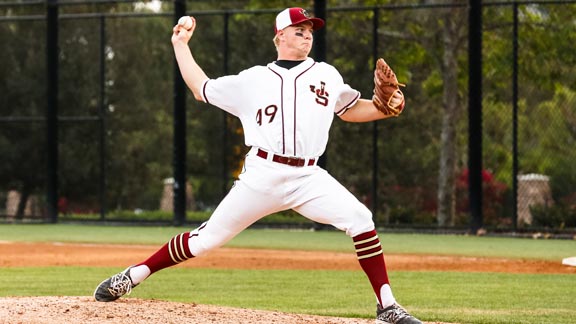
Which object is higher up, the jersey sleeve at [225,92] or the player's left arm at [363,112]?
the jersey sleeve at [225,92]

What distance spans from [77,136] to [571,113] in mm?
15433

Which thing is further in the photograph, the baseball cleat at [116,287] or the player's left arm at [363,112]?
the baseball cleat at [116,287]

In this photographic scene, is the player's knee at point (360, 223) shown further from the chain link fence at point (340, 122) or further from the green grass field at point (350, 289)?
the chain link fence at point (340, 122)

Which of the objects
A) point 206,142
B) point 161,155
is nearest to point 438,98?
point 206,142

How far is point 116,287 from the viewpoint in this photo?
26.3 feet

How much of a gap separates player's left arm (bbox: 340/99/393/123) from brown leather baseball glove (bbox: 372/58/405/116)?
9 cm

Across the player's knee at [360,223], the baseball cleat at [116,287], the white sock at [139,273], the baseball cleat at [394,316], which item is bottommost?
the baseball cleat at [394,316]

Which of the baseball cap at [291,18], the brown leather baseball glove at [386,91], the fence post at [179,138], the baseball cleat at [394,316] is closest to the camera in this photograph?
the baseball cleat at [394,316]

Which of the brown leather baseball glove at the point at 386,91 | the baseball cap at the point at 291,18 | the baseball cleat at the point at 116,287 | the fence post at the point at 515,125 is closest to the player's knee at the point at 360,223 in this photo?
the brown leather baseball glove at the point at 386,91

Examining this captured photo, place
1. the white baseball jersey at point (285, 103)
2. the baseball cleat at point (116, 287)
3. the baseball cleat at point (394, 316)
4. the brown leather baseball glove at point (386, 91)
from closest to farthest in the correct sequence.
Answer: the baseball cleat at point (394, 316) < the white baseball jersey at point (285, 103) < the brown leather baseball glove at point (386, 91) < the baseball cleat at point (116, 287)

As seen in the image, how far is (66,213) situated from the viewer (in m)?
27.7

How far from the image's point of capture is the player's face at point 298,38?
7.55m

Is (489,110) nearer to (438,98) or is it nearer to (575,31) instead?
(438,98)

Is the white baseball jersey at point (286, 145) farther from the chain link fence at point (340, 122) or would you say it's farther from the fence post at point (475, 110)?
the chain link fence at point (340, 122)
